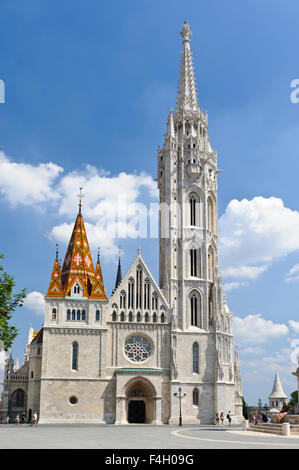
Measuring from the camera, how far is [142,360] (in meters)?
55.0

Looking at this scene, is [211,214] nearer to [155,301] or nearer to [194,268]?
[194,268]

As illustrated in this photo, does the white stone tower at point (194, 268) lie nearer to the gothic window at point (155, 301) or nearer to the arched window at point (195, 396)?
the arched window at point (195, 396)

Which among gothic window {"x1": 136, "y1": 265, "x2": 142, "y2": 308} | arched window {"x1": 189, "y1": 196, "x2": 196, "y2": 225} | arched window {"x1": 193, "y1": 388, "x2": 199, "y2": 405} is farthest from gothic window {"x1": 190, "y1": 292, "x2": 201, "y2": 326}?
arched window {"x1": 189, "y1": 196, "x2": 196, "y2": 225}

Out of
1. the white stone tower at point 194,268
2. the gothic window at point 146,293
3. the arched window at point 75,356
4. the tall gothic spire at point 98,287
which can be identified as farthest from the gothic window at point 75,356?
the white stone tower at point 194,268

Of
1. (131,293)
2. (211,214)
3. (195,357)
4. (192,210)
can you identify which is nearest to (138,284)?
(131,293)

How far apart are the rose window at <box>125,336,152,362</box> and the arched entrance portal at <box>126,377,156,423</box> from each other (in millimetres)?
2385

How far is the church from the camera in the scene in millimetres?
52781

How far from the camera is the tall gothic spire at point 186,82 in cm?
6775

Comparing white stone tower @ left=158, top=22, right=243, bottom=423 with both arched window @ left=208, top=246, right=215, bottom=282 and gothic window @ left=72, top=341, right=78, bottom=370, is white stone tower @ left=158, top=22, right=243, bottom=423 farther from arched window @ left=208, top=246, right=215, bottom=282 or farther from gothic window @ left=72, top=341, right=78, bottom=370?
gothic window @ left=72, top=341, right=78, bottom=370
